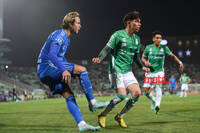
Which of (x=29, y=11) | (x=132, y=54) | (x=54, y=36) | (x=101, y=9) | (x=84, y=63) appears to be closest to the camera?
(x=54, y=36)

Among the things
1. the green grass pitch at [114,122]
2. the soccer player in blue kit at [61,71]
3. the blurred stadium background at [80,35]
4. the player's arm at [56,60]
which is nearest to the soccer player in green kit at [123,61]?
the green grass pitch at [114,122]

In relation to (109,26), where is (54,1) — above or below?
above

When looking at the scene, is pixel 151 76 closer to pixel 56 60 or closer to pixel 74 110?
pixel 74 110

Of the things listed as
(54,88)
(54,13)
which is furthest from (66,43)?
(54,13)

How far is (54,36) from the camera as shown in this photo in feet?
16.0

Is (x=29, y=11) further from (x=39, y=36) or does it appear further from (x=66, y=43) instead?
(x=66, y=43)

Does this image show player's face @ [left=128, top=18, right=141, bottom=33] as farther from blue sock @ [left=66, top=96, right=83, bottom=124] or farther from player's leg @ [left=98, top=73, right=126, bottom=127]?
blue sock @ [left=66, top=96, right=83, bottom=124]

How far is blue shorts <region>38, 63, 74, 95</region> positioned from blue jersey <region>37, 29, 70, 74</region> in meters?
0.06

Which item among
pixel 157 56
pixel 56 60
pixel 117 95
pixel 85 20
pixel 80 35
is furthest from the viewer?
pixel 80 35

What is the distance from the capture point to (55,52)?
4703 millimetres

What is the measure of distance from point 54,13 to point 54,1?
6.74 ft

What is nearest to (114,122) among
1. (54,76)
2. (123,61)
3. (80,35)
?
(123,61)

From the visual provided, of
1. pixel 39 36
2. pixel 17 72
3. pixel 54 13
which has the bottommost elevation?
pixel 17 72

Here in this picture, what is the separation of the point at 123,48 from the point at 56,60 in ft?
5.88
